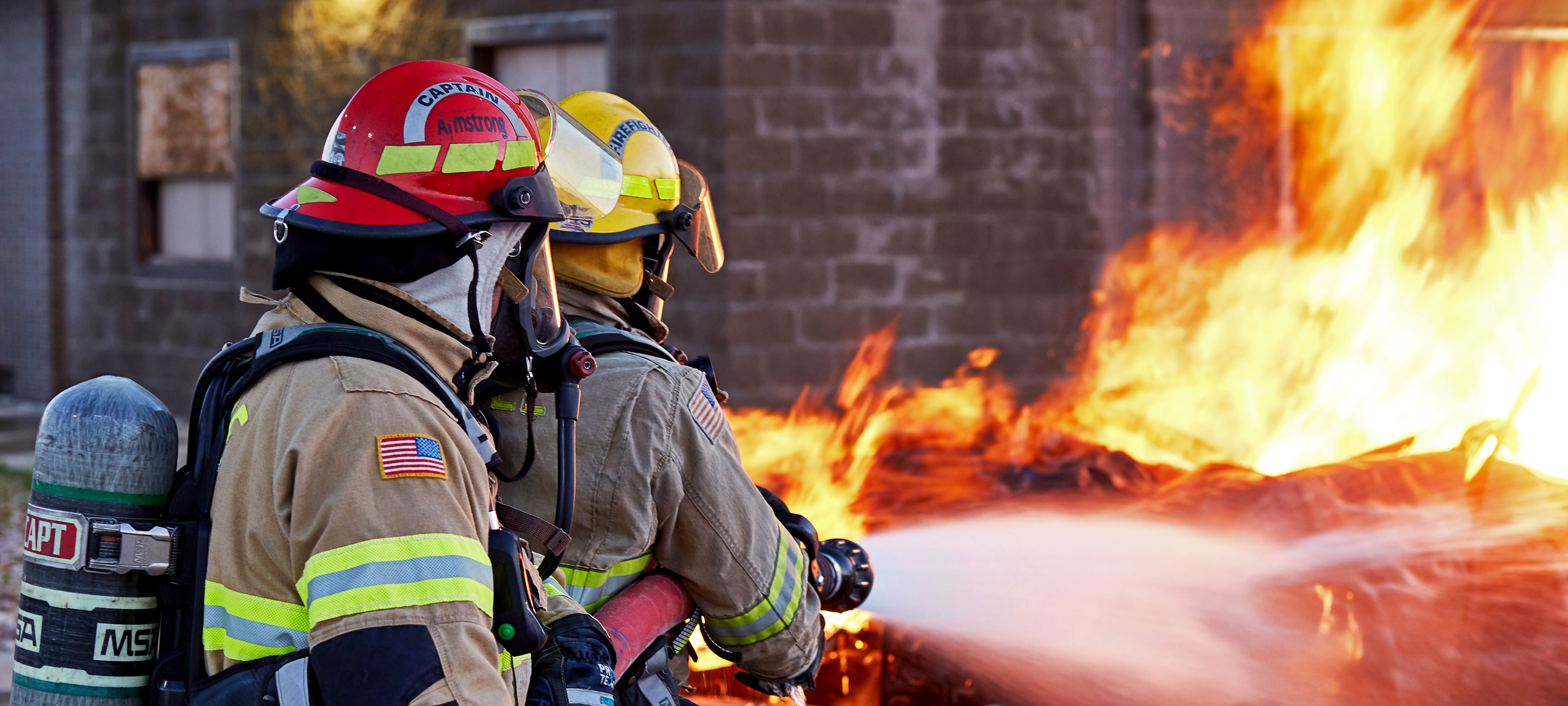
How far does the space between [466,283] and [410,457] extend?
0.31 m

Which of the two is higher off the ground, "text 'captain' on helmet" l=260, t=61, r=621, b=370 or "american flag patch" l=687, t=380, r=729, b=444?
"text 'captain' on helmet" l=260, t=61, r=621, b=370

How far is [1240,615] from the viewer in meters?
3.96

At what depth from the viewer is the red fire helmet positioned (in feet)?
6.25

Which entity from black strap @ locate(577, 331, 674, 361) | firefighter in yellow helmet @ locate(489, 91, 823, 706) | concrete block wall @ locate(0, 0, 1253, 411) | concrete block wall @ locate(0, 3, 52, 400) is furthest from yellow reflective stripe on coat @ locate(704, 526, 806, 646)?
concrete block wall @ locate(0, 3, 52, 400)

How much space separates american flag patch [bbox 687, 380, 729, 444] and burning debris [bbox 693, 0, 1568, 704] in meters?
1.23

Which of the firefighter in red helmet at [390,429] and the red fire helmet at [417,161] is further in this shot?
the red fire helmet at [417,161]

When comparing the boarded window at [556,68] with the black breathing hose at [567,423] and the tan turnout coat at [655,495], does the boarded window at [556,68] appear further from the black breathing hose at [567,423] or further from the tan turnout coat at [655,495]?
the black breathing hose at [567,423]

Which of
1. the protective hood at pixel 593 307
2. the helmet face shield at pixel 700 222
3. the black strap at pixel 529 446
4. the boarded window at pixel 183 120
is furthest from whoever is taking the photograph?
the boarded window at pixel 183 120

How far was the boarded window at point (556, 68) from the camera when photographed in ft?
26.8

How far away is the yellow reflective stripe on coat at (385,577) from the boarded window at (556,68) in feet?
21.3

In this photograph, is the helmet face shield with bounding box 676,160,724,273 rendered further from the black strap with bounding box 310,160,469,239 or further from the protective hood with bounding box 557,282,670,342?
the black strap with bounding box 310,160,469,239

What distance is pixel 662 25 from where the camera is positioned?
7750mm

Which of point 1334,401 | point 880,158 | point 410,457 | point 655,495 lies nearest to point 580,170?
point 655,495

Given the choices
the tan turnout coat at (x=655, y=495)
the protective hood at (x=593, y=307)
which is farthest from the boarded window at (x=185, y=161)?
the tan turnout coat at (x=655, y=495)
